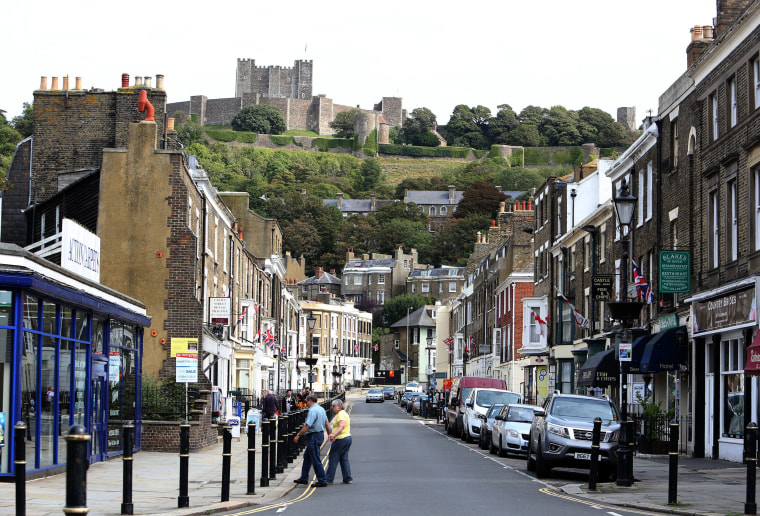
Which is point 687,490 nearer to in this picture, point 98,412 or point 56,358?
point 56,358

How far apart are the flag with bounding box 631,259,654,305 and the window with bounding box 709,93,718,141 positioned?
542 centimetres

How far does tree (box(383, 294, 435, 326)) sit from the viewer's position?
13300 cm

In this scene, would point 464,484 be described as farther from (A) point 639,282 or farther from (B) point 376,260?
(B) point 376,260

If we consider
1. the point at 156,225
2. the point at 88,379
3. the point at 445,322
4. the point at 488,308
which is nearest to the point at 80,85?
the point at 156,225

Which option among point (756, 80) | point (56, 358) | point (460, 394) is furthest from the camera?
point (460, 394)

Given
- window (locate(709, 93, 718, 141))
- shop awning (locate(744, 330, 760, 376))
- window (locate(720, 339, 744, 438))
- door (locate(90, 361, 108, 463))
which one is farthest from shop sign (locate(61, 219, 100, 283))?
window (locate(709, 93, 718, 141))

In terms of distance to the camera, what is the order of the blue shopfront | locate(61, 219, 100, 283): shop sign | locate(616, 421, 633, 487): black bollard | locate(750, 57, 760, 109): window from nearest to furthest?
the blue shopfront < locate(616, 421, 633, 487): black bollard < locate(61, 219, 100, 283): shop sign < locate(750, 57, 760, 109): window

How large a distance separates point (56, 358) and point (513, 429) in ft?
41.0

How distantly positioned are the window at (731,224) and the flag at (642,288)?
17.8ft

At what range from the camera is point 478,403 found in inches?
1328

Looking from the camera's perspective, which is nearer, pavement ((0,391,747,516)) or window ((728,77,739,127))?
pavement ((0,391,747,516))

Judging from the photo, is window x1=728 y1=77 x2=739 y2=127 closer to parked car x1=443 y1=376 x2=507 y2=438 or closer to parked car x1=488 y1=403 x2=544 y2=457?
parked car x1=488 y1=403 x2=544 y2=457

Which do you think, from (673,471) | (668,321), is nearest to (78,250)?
(673,471)

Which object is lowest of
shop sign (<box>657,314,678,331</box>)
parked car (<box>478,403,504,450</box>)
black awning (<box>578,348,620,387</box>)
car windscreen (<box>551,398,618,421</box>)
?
parked car (<box>478,403,504,450</box>)
